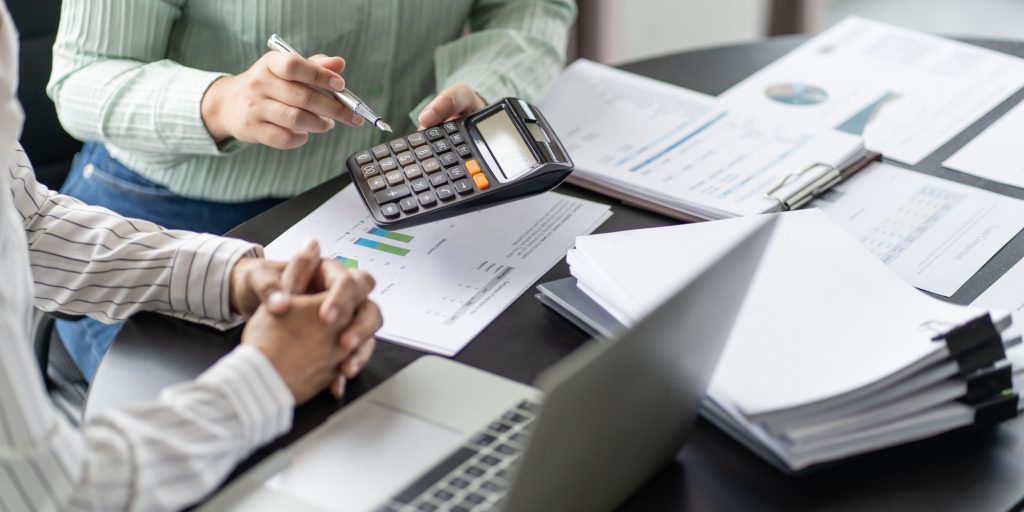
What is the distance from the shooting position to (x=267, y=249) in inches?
36.4

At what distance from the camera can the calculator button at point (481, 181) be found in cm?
91

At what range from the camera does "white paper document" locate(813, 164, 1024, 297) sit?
894 mm

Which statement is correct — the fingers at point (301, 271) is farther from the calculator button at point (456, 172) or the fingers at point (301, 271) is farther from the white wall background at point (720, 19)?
the white wall background at point (720, 19)

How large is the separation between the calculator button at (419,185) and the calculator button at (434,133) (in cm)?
6

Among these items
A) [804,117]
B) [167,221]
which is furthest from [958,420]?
[167,221]

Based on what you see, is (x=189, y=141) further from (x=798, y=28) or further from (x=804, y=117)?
(x=798, y=28)

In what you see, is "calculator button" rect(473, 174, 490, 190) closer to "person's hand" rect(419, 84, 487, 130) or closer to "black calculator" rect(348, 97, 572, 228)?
"black calculator" rect(348, 97, 572, 228)

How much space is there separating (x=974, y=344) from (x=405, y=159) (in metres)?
0.49

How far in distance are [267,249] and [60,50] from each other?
1.14ft

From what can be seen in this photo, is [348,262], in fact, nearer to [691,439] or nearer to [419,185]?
[419,185]

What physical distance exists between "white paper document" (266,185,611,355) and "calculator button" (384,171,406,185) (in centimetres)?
5

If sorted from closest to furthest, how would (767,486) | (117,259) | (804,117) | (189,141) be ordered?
(767,486), (117,259), (189,141), (804,117)

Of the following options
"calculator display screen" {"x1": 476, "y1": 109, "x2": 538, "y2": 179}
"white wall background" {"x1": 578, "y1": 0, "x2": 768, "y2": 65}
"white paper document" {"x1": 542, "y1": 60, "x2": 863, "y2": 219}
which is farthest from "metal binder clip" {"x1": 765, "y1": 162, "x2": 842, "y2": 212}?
"white wall background" {"x1": 578, "y1": 0, "x2": 768, "y2": 65}

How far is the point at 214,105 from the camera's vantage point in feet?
3.32
